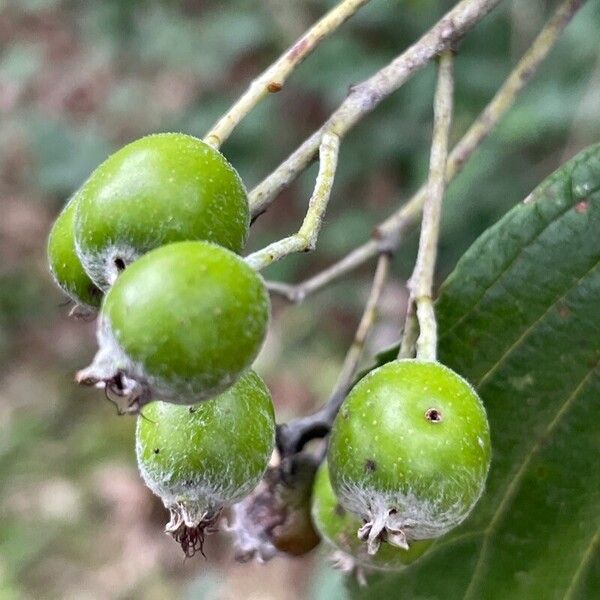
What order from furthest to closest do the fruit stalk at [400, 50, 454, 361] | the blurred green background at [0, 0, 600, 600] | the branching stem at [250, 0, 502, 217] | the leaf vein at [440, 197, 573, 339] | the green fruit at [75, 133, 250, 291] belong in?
1. the blurred green background at [0, 0, 600, 600]
2. the leaf vein at [440, 197, 573, 339]
3. the fruit stalk at [400, 50, 454, 361]
4. the branching stem at [250, 0, 502, 217]
5. the green fruit at [75, 133, 250, 291]

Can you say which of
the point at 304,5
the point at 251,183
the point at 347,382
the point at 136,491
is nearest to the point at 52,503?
the point at 136,491

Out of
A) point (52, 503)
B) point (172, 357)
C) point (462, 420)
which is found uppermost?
point (172, 357)

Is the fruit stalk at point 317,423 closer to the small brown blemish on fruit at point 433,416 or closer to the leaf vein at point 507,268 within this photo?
the leaf vein at point 507,268

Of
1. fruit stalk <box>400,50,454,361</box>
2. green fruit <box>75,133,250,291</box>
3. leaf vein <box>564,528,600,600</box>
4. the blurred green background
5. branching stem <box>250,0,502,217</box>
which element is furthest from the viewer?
the blurred green background

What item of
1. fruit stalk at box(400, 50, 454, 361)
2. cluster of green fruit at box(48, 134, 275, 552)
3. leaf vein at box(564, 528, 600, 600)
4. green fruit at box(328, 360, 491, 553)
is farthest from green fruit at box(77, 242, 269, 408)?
leaf vein at box(564, 528, 600, 600)

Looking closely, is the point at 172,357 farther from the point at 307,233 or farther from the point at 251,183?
the point at 251,183

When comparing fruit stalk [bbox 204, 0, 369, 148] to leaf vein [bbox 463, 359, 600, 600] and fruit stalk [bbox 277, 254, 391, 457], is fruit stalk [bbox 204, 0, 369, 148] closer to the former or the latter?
fruit stalk [bbox 277, 254, 391, 457]

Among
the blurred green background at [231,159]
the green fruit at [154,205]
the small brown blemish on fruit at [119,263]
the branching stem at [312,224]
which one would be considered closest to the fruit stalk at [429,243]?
the branching stem at [312,224]
